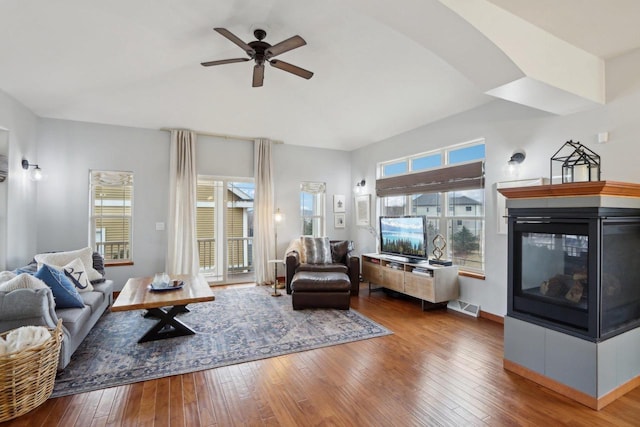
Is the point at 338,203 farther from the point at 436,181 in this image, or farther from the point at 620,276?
the point at 620,276

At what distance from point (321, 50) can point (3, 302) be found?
4.00 meters

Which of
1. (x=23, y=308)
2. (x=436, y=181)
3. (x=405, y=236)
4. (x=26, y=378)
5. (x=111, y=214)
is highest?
(x=436, y=181)

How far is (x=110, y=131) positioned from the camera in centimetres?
513

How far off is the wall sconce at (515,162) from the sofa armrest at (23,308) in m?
4.96

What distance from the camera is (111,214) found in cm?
523

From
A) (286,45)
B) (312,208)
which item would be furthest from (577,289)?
(312,208)

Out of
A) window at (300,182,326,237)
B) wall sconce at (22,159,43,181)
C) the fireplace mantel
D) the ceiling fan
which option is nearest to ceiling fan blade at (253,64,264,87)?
the ceiling fan

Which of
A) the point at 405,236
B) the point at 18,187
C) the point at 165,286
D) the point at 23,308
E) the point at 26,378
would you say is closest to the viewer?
the point at 26,378

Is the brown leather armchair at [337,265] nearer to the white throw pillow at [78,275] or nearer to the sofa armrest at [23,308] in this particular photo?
the white throw pillow at [78,275]

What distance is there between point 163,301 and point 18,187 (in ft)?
9.80

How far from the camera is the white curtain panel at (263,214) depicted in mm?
5996

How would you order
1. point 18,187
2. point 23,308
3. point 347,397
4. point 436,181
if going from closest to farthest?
point 347,397
point 23,308
point 18,187
point 436,181

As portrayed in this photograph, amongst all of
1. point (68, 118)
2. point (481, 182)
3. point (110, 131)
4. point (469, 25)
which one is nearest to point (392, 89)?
point (481, 182)

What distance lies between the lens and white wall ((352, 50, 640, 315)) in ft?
9.23
